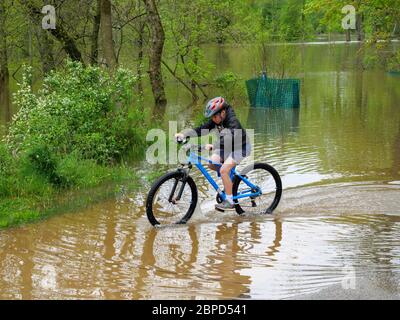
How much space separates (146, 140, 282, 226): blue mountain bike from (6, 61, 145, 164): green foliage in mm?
2973

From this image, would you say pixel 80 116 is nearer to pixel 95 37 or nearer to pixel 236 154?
pixel 236 154

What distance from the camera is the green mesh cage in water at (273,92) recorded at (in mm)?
24750

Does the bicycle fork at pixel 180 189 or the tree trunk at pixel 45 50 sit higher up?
the tree trunk at pixel 45 50

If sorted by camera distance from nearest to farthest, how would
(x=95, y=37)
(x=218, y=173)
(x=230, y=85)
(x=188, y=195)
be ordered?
(x=188, y=195), (x=218, y=173), (x=95, y=37), (x=230, y=85)

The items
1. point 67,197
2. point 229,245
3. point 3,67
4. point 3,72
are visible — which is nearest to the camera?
point 229,245

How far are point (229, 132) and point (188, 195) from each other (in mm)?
1053

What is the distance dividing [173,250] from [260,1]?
4005 inches

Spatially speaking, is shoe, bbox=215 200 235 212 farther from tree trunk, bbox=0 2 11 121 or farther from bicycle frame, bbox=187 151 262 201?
tree trunk, bbox=0 2 11 121

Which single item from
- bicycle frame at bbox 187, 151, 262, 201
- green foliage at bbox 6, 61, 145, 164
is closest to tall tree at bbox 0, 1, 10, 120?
green foliage at bbox 6, 61, 145, 164

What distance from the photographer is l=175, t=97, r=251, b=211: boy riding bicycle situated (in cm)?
837

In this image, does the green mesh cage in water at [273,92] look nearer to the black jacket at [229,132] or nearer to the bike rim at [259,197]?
the bike rim at [259,197]

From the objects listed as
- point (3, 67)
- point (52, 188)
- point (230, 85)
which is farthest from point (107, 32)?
point (3, 67)

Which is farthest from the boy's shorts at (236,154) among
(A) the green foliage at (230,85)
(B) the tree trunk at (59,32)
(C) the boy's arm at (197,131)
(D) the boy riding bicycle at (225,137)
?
(A) the green foliage at (230,85)

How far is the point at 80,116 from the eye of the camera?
1166cm
